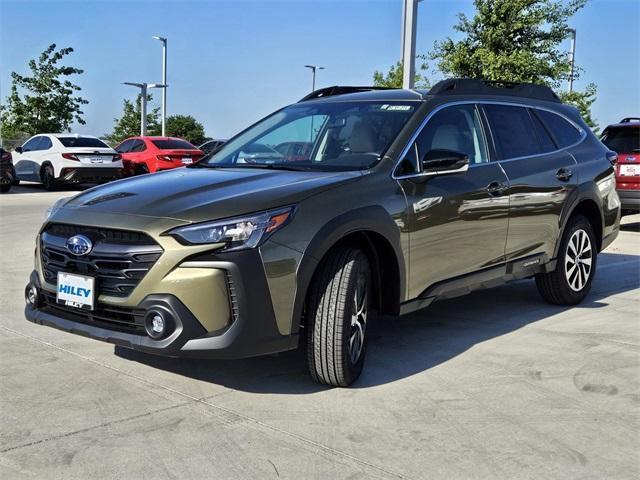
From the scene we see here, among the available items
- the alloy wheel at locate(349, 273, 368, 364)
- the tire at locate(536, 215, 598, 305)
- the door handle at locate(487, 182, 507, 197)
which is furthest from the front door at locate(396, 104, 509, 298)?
the tire at locate(536, 215, 598, 305)

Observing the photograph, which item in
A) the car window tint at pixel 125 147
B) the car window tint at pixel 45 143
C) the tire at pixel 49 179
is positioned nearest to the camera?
the tire at pixel 49 179

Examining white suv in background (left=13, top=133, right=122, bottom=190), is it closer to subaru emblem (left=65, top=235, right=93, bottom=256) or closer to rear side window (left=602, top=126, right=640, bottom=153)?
rear side window (left=602, top=126, right=640, bottom=153)

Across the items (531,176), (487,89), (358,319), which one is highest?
(487,89)

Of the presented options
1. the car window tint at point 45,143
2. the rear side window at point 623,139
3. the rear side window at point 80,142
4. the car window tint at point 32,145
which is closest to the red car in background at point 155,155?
the rear side window at point 80,142

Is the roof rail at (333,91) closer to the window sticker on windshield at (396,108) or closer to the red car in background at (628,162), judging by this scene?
the window sticker on windshield at (396,108)

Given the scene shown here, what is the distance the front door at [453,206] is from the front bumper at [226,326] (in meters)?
1.13

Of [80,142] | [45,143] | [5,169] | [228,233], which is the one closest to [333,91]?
[228,233]

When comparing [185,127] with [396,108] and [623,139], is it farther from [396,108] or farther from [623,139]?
[396,108]

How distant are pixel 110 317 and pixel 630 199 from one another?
9217mm

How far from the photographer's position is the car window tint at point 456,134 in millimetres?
4508

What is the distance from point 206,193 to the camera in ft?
12.1

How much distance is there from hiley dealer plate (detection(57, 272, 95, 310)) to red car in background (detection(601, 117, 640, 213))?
30.3 ft

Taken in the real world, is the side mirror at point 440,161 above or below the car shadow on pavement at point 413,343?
above

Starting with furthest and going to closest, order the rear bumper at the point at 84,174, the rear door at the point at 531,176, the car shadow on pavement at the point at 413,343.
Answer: the rear bumper at the point at 84,174
the rear door at the point at 531,176
the car shadow on pavement at the point at 413,343
